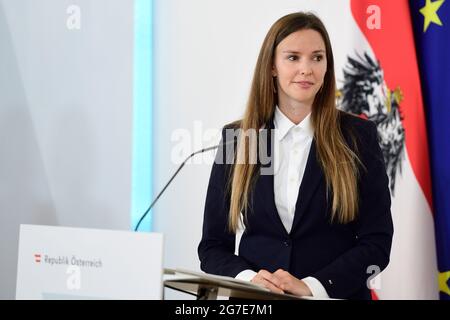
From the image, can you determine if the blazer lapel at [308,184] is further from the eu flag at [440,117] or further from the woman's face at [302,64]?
the eu flag at [440,117]

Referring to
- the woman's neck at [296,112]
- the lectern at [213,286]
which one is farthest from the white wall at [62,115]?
the lectern at [213,286]

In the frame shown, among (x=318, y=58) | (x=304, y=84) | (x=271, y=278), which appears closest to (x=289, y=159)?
(x=304, y=84)

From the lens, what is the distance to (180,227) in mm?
3859

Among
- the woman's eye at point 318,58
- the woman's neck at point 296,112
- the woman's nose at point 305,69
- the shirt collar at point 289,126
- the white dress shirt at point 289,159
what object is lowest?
A: the white dress shirt at point 289,159

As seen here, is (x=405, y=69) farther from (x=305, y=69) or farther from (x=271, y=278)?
(x=271, y=278)

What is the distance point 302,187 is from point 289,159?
0.50ft

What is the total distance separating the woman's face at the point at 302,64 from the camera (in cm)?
237

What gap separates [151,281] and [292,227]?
2.78 feet

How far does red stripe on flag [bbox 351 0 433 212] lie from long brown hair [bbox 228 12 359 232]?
828 millimetres

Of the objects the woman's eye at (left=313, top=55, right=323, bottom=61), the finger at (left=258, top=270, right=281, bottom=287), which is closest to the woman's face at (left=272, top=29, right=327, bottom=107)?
A: the woman's eye at (left=313, top=55, right=323, bottom=61)

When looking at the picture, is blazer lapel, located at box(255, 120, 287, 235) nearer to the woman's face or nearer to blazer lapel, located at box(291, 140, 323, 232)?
blazer lapel, located at box(291, 140, 323, 232)

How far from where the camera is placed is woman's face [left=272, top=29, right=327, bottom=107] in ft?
7.77
